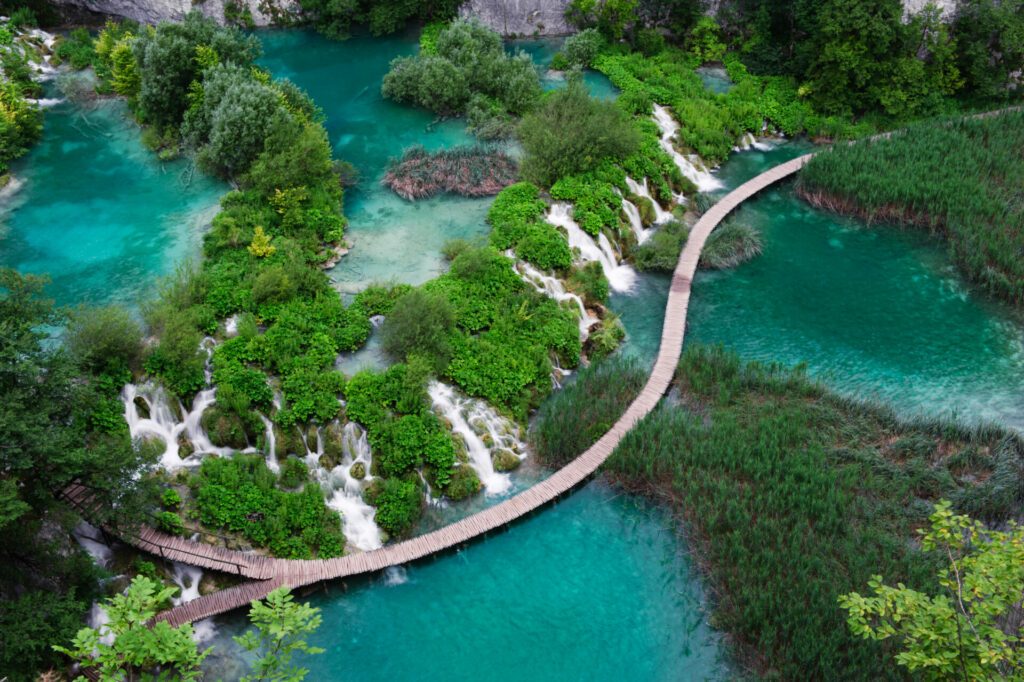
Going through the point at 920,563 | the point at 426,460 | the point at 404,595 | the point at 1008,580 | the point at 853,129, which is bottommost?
the point at 404,595

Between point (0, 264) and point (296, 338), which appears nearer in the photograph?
point (296, 338)

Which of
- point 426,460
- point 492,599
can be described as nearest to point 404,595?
point 492,599

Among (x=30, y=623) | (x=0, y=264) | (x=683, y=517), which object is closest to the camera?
(x=30, y=623)

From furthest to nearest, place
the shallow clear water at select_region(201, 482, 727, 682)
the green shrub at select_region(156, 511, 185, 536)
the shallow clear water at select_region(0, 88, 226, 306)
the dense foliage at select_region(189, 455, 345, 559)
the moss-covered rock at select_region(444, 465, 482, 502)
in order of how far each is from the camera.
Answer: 1. the shallow clear water at select_region(0, 88, 226, 306)
2. the moss-covered rock at select_region(444, 465, 482, 502)
3. the dense foliage at select_region(189, 455, 345, 559)
4. the green shrub at select_region(156, 511, 185, 536)
5. the shallow clear water at select_region(201, 482, 727, 682)

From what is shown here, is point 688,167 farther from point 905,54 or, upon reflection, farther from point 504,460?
point 504,460

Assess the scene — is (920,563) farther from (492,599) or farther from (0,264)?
(0,264)

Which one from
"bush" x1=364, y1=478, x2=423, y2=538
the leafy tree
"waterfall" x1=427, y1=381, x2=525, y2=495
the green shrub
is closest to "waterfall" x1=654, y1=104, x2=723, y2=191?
the leafy tree

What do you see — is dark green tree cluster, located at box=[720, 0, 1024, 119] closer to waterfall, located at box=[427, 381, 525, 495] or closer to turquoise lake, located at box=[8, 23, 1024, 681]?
turquoise lake, located at box=[8, 23, 1024, 681]
